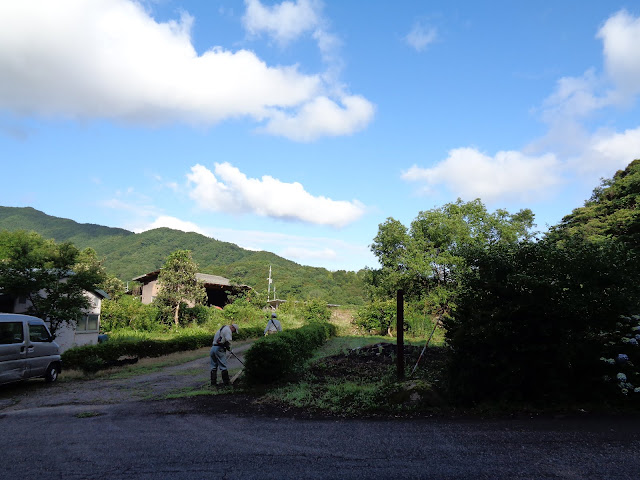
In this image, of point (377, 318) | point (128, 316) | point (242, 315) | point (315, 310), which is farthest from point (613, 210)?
point (128, 316)

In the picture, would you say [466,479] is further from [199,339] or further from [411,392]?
[199,339]

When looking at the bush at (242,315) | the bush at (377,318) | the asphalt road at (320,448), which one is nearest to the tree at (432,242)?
the bush at (377,318)

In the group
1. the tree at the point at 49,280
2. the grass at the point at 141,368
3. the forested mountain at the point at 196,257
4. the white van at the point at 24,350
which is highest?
the forested mountain at the point at 196,257

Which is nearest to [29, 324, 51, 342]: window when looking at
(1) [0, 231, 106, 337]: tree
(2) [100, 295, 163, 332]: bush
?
(1) [0, 231, 106, 337]: tree

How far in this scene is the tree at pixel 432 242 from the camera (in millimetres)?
36094

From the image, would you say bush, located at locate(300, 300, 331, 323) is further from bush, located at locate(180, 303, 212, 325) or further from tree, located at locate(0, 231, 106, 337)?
tree, located at locate(0, 231, 106, 337)

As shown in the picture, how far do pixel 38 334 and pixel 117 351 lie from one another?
195 inches

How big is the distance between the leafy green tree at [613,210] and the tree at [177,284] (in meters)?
26.9

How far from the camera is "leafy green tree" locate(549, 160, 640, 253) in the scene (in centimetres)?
3072

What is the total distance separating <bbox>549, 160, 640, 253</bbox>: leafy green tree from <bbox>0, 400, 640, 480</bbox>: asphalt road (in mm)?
25683

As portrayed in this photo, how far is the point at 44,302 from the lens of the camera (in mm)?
15586

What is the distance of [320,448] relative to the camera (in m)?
5.23

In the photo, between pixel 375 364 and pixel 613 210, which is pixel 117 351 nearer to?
pixel 375 364

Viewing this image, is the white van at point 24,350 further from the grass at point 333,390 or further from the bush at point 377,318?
the bush at point 377,318
